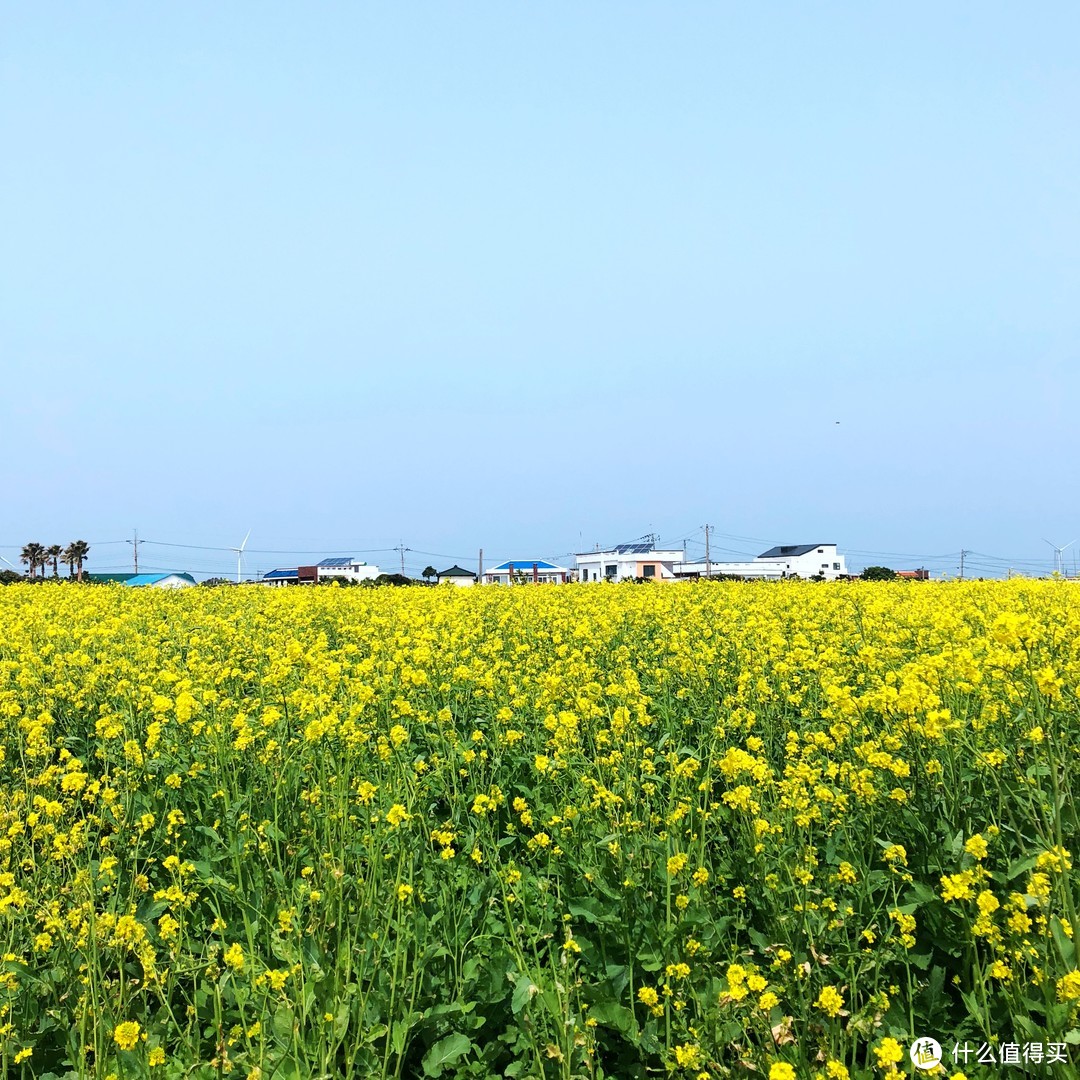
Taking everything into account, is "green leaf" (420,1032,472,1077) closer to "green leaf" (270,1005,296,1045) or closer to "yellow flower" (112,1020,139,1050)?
"green leaf" (270,1005,296,1045)

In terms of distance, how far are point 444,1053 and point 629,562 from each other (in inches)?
3798

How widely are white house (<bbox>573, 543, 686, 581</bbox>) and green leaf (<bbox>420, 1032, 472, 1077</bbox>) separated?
90.4 m

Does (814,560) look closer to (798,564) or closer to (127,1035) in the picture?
(798,564)

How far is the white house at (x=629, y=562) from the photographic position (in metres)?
96.0

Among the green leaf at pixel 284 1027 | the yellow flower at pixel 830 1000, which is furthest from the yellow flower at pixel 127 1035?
the yellow flower at pixel 830 1000

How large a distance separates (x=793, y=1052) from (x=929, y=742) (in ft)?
6.30

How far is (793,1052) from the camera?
2.43 m

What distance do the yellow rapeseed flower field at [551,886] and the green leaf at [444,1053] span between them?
0.01 meters

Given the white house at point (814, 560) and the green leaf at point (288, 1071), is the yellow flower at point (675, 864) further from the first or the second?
the white house at point (814, 560)

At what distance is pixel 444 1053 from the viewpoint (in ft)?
9.04

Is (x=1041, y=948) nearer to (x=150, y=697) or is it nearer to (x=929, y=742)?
(x=929, y=742)

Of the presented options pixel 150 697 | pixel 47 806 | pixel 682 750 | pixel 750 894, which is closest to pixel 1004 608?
pixel 682 750

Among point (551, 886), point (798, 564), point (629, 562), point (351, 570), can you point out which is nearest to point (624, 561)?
point (629, 562)

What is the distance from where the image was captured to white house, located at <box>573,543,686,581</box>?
96.0m
